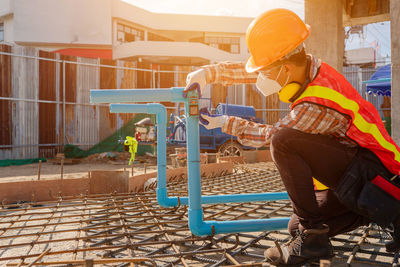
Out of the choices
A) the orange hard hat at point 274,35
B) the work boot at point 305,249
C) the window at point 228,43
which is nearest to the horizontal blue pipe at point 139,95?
the orange hard hat at point 274,35

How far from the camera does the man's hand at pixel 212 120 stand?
6.49 ft

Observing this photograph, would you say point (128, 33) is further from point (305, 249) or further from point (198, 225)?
point (305, 249)

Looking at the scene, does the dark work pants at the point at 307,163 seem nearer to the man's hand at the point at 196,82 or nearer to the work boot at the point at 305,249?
the work boot at the point at 305,249

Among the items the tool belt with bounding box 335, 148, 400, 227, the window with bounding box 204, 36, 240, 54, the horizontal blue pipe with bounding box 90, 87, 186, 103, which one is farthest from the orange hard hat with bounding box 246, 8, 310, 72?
the window with bounding box 204, 36, 240, 54

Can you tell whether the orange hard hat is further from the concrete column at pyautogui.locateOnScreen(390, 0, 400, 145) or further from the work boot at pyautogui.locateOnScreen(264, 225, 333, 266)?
the concrete column at pyautogui.locateOnScreen(390, 0, 400, 145)

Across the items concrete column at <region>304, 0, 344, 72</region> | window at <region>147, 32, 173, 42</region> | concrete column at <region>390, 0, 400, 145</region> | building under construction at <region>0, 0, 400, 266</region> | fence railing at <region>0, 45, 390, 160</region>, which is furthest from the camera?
window at <region>147, 32, 173, 42</region>

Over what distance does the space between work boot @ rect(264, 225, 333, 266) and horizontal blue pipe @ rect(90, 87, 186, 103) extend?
1.04 m

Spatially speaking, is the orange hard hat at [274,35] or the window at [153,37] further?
the window at [153,37]

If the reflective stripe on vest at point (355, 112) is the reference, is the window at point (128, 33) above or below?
above

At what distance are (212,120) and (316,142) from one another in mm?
582

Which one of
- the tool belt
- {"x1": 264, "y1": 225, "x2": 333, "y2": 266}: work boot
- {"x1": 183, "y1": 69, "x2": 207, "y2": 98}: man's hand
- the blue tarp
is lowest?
{"x1": 264, "y1": 225, "x2": 333, "y2": 266}: work boot

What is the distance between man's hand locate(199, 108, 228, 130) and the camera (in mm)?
1979

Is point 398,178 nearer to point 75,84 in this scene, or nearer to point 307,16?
point 307,16

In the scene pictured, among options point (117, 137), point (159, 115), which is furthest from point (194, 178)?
point (117, 137)
